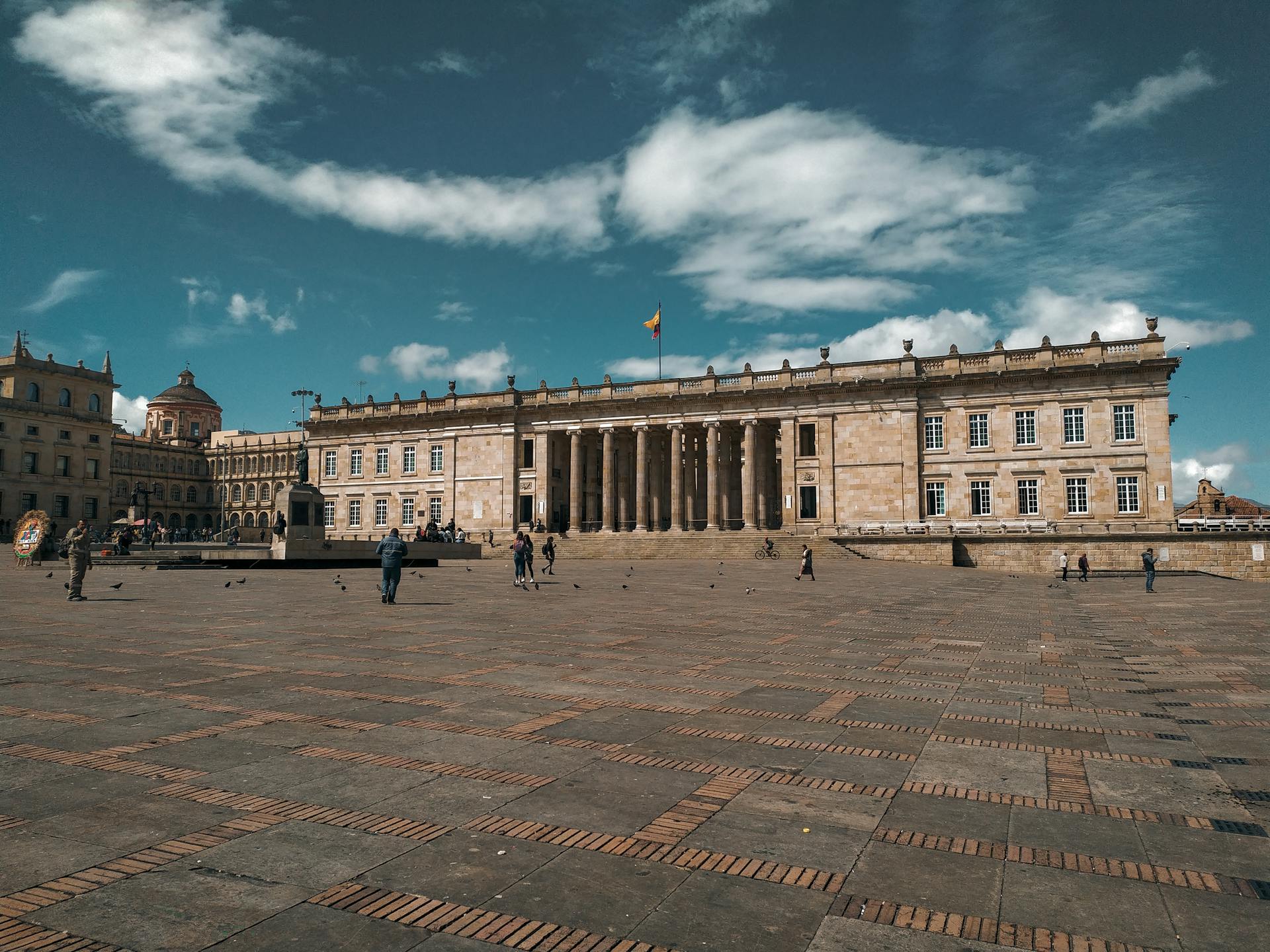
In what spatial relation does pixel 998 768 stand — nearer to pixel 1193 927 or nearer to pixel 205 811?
pixel 1193 927

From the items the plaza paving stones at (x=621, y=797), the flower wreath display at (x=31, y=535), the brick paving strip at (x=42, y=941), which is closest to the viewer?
the brick paving strip at (x=42, y=941)

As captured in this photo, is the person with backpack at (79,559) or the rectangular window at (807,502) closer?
the person with backpack at (79,559)

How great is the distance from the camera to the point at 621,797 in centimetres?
585

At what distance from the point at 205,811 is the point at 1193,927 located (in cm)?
556

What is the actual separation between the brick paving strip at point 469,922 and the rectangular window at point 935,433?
5517cm

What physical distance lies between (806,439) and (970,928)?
190ft

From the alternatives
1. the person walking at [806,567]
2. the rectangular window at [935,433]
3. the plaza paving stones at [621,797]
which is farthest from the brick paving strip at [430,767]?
the rectangular window at [935,433]

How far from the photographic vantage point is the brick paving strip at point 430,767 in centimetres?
623

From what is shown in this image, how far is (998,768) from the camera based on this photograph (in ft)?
22.5

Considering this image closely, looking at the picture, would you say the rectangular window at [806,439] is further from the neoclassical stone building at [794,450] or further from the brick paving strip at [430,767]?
the brick paving strip at [430,767]

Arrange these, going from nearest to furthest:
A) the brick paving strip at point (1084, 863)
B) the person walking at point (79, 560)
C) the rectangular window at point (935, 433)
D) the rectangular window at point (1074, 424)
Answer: the brick paving strip at point (1084, 863) < the person walking at point (79, 560) < the rectangular window at point (1074, 424) < the rectangular window at point (935, 433)

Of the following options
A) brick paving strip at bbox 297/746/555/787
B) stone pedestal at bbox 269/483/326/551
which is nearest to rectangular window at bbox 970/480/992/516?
stone pedestal at bbox 269/483/326/551

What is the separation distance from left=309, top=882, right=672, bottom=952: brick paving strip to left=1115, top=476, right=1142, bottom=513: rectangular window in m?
55.1

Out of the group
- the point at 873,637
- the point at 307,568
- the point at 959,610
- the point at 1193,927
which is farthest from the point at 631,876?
the point at 307,568
